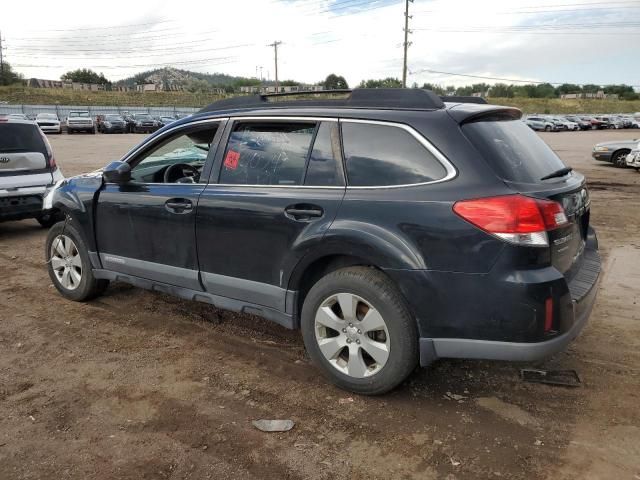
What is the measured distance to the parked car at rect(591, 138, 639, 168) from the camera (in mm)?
17172

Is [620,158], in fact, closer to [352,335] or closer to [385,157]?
[385,157]

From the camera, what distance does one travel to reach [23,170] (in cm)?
769

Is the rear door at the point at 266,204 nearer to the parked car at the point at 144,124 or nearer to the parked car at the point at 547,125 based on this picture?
the parked car at the point at 144,124

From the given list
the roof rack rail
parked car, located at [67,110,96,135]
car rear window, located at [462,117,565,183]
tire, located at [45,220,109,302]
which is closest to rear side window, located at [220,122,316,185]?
the roof rack rail

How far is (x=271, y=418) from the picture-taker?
312 cm

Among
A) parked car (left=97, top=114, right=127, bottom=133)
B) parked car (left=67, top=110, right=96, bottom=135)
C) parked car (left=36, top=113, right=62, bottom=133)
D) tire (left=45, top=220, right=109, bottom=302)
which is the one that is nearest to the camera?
tire (left=45, top=220, right=109, bottom=302)

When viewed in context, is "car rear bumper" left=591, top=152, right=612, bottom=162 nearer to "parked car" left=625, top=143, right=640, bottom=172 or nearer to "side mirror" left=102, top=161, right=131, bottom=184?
"parked car" left=625, top=143, right=640, bottom=172

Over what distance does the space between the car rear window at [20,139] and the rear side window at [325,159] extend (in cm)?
607

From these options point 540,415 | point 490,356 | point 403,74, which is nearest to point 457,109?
point 490,356

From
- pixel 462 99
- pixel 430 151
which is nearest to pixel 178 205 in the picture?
pixel 430 151

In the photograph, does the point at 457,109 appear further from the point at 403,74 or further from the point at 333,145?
the point at 403,74

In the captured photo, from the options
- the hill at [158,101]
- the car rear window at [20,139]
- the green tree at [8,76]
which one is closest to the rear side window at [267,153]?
the car rear window at [20,139]

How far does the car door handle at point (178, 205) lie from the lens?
154 inches

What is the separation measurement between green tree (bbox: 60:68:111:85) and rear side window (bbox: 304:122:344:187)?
12686 cm
